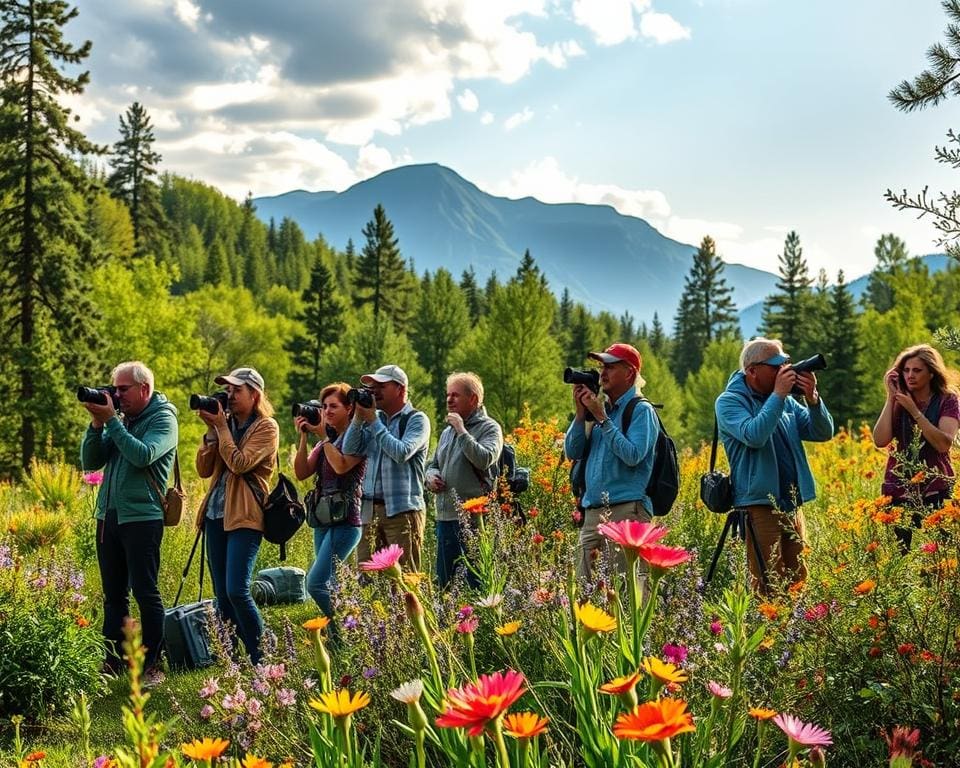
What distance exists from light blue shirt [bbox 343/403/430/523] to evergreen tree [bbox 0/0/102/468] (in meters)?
18.1

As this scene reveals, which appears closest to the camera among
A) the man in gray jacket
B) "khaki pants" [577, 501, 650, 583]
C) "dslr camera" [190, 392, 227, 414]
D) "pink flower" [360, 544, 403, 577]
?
"pink flower" [360, 544, 403, 577]

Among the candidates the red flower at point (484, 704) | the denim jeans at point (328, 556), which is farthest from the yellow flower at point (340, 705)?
the denim jeans at point (328, 556)

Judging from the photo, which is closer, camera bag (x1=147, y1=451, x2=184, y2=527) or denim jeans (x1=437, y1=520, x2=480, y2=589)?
camera bag (x1=147, y1=451, x2=184, y2=527)

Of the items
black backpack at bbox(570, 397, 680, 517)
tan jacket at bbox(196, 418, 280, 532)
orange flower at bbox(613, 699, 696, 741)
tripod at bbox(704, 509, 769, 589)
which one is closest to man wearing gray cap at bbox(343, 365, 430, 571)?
tan jacket at bbox(196, 418, 280, 532)

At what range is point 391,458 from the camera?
15.7 feet

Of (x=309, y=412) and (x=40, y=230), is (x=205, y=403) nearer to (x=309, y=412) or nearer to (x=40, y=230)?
(x=309, y=412)

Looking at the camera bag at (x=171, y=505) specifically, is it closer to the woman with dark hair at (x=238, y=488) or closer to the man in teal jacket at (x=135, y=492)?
the man in teal jacket at (x=135, y=492)

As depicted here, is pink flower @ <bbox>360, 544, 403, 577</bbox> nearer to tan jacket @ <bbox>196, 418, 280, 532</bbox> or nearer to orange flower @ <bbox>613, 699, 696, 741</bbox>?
orange flower @ <bbox>613, 699, 696, 741</bbox>

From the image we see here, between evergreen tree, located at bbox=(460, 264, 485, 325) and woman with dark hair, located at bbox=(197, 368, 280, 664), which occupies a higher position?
evergreen tree, located at bbox=(460, 264, 485, 325)

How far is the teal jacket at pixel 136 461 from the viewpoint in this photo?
458cm

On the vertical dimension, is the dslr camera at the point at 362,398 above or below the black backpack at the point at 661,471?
above

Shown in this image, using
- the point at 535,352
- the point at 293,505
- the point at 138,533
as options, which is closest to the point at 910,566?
the point at 293,505

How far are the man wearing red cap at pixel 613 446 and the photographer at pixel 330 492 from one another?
4.54 ft

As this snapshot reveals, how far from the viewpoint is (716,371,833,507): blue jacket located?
398cm
